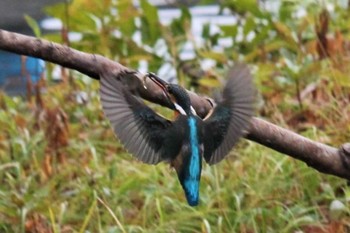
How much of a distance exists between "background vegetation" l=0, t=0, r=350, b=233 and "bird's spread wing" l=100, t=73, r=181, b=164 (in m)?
0.82

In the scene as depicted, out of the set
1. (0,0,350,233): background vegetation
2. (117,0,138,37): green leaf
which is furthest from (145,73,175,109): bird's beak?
(117,0,138,37): green leaf

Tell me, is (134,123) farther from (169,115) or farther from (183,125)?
(169,115)

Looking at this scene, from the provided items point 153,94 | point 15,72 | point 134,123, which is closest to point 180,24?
point 15,72

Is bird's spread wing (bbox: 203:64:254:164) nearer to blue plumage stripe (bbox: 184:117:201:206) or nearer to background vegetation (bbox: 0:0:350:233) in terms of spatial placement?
blue plumage stripe (bbox: 184:117:201:206)

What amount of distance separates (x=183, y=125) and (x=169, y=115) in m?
1.60

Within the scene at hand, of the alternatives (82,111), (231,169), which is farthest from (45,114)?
(231,169)

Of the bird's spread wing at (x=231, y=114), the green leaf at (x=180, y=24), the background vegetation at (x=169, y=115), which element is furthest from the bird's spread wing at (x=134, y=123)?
the green leaf at (x=180, y=24)

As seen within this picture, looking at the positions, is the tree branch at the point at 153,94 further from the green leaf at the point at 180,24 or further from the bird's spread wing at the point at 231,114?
the green leaf at the point at 180,24

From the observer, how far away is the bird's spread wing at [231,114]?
2703 mm

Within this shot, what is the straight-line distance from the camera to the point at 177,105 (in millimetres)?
2592

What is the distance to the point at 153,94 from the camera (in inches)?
108

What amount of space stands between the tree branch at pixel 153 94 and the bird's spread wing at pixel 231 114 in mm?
100

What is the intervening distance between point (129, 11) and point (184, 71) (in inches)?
13.7

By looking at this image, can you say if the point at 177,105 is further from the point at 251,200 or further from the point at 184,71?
the point at 184,71
